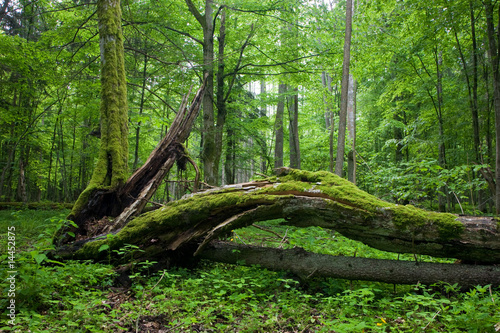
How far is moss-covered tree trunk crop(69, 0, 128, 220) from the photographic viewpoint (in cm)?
552

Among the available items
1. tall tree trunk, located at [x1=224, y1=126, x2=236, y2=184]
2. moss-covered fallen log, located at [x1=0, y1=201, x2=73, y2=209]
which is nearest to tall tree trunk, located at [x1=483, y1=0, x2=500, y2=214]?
tall tree trunk, located at [x1=224, y1=126, x2=236, y2=184]

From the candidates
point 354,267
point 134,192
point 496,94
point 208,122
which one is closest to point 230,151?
point 208,122

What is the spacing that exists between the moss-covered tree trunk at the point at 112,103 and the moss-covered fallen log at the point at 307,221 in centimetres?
146

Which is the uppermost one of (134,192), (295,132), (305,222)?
(295,132)

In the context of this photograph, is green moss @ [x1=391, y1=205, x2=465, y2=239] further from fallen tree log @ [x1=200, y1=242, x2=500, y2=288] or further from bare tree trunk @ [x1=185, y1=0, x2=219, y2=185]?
bare tree trunk @ [x1=185, y1=0, x2=219, y2=185]

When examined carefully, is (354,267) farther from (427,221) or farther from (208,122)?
(208,122)

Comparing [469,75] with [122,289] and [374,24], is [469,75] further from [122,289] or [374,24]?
[122,289]

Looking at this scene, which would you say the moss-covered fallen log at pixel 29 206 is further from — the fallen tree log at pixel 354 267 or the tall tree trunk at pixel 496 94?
the tall tree trunk at pixel 496 94

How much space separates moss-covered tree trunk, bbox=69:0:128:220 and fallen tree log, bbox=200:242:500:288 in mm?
2535

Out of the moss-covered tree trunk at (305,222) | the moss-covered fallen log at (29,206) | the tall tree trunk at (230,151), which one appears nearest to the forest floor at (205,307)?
the moss-covered tree trunk at (305,222)

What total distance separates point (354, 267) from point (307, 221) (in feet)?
2.86

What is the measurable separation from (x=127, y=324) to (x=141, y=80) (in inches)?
334

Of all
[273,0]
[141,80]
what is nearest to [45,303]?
[141,80]

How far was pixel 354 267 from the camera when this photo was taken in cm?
387
